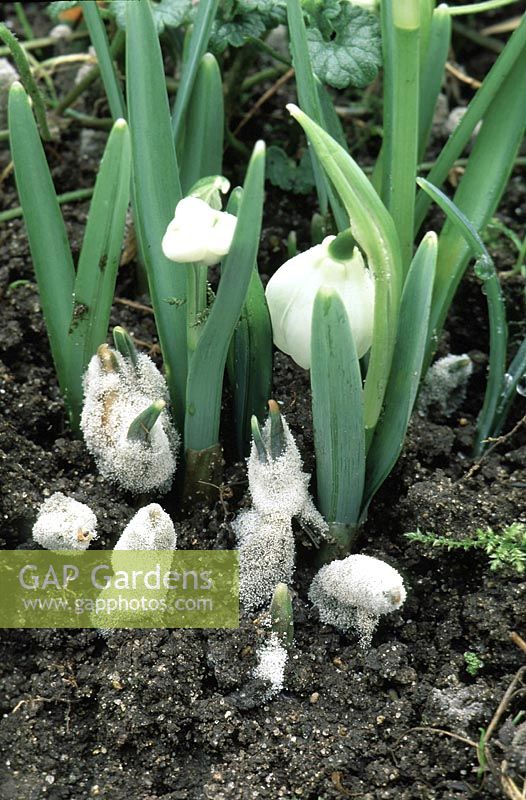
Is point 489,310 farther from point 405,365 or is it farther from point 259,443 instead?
point 259,443

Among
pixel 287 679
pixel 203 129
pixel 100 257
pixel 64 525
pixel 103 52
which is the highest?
pixel 103 52

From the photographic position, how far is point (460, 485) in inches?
54.4

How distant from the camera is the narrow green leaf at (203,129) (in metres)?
1.43

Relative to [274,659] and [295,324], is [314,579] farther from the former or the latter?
[295,324]

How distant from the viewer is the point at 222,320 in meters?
1.15

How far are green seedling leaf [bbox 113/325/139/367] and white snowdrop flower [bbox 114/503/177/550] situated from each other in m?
0.22

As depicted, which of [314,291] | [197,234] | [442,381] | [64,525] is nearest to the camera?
[197,234]

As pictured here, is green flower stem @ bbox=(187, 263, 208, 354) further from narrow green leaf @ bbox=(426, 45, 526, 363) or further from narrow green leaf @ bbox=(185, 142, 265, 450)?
narrow green leaf @ bbox=(426, 45, 526, 363)

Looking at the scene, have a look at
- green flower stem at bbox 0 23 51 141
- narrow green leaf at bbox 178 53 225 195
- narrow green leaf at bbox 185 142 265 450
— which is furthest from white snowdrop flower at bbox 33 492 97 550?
green flower stem at bbox 0 23 51 141

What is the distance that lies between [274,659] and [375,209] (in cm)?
55

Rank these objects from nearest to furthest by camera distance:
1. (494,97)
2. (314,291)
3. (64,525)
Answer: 1. (314,291)
2. (64,525)
3. (494,97)

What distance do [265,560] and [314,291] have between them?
1.15 ft

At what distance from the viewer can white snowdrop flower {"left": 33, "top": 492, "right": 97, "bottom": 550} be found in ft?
4.10

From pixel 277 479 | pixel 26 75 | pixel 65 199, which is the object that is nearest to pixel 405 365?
pixel 277 479
